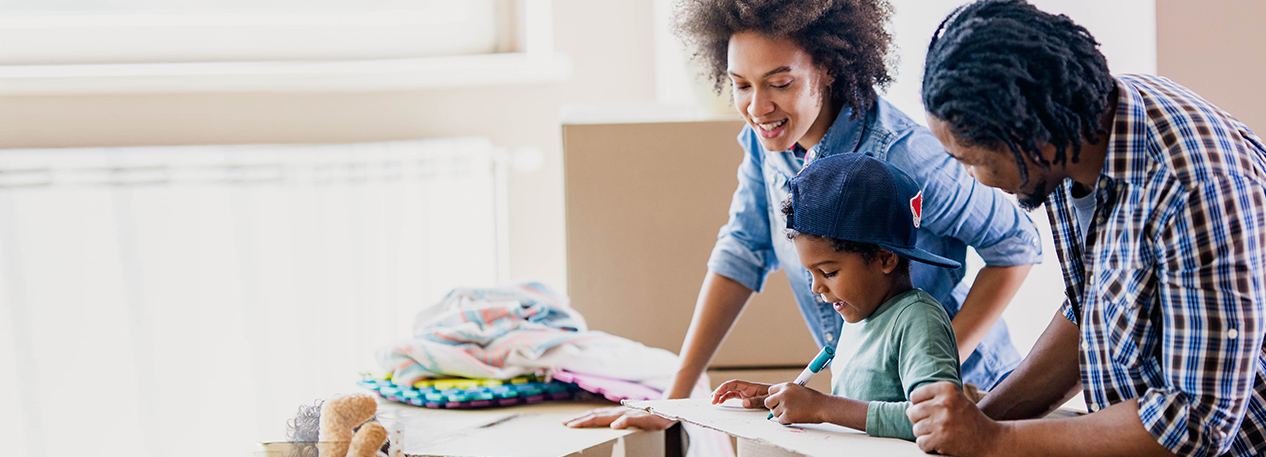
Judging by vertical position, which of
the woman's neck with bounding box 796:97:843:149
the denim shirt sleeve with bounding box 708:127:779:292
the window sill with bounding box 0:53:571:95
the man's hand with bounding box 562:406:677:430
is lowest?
the man's hand with bounding box 562:406:677:430

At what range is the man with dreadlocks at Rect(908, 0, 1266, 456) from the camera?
2.01 ft

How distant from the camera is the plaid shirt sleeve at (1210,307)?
60cm

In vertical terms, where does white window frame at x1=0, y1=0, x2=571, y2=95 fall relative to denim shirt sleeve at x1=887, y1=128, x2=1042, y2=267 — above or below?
above

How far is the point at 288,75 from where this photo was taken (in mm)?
1905

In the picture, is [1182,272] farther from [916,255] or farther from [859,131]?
[859,131]

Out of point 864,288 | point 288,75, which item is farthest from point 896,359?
point 288,75

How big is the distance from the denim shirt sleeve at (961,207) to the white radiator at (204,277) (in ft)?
3.83

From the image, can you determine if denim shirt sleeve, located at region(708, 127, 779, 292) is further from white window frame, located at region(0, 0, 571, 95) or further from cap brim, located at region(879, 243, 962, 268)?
white window frame, located at region(0, 0, 571, 95)

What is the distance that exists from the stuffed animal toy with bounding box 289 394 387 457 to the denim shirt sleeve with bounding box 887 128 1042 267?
22.2 inches

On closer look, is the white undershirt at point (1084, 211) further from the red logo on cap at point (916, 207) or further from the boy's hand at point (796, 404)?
the boy's hand at point (796, 404)

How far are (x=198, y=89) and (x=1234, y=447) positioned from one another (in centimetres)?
A: 179

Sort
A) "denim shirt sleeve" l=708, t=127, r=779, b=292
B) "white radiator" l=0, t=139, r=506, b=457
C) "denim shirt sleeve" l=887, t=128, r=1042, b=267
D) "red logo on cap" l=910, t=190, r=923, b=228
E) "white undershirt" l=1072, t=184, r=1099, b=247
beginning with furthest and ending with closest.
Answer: "white radiator" l=0, t=139, r=506, b=457 → "denim shirt sleeve" l=708, t=127, r=779, b=292 → "denim shirt sleeve" l=887, t=128, r=1042, b=267 → "red logo on cap" l=910, t=190, r=923, b=228 → "white undershirt" l=1072, t=184, r=1099, b=247

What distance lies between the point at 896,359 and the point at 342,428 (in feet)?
1.52

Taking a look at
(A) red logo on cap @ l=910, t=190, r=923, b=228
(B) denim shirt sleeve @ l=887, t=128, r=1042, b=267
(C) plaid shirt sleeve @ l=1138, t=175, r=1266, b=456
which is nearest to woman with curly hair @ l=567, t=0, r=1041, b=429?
(B) denim shirt sleeve @ l=887, t=128, r=1042, b=267
